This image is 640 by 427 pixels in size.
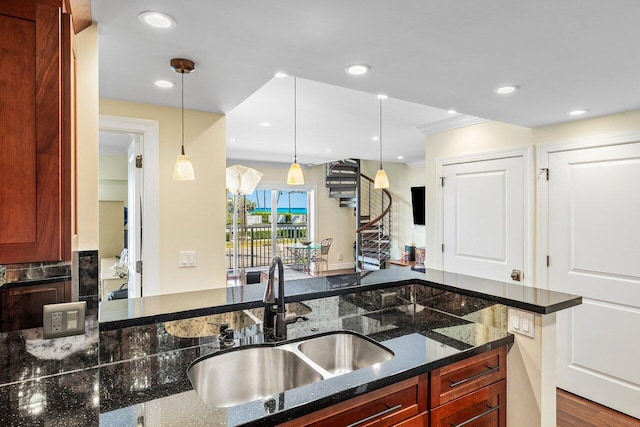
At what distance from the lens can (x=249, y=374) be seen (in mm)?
1546

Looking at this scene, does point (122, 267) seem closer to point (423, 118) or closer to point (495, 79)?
point (423, 118)

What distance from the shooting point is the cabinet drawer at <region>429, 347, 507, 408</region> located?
146 centimetres

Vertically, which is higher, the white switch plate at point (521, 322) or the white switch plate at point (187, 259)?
the white switch plate at point (187, 259)

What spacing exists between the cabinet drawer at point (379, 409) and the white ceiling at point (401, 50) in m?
1.41

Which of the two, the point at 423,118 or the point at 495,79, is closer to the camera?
the point at 495,79

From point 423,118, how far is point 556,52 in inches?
84.9

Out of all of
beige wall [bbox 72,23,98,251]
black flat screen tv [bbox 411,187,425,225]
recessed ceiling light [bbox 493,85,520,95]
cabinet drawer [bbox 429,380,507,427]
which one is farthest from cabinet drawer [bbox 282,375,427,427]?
black flat screen tv [bbox 411,187,425,225]

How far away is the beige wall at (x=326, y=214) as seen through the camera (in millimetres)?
8070

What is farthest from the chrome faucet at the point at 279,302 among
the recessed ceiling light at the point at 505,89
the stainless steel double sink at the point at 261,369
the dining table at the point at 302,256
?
the dining table at the point at 302,256

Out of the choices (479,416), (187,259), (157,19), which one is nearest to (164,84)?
(157,19)

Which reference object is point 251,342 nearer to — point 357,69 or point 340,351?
point 340,351

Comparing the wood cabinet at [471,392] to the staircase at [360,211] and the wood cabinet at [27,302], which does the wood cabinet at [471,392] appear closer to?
the wood cabinet at [27,302]

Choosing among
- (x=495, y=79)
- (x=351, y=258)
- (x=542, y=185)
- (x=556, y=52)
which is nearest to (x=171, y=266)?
(x=495, y=79)

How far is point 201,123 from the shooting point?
2883mm
